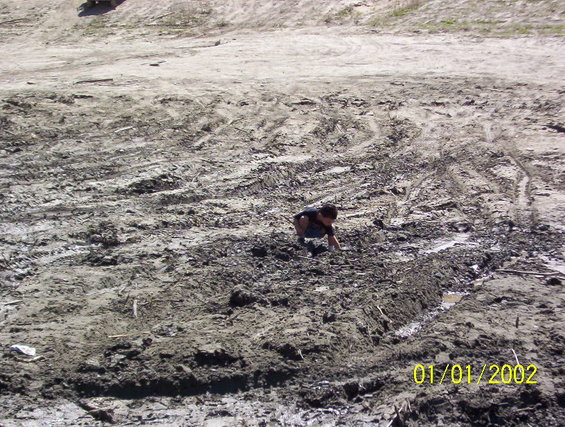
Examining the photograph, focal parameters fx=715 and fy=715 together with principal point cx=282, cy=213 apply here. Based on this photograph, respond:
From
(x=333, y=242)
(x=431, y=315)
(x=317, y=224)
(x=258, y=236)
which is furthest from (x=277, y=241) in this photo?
(x=431, y=315)

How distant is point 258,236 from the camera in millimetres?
8703

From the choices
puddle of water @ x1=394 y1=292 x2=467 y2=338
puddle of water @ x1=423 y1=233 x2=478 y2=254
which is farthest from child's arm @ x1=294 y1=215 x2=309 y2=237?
puddle of water @ x1=394 y1=292 x2=467 y2=338

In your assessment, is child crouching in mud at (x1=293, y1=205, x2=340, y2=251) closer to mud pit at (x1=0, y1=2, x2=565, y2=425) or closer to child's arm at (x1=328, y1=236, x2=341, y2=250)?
child's arm at (x1=328, y1=236, x2=341, y2=250)

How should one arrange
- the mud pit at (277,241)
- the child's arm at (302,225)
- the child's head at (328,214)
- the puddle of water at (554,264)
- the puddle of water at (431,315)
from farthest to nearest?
the child's arm at (302,225), the child's head at (328,214), the puddle of water at (554,264), the puddle of water at (431,315), the mud pit at (277,241)

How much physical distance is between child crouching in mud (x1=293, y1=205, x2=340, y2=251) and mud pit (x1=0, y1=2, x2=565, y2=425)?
0.16 metres

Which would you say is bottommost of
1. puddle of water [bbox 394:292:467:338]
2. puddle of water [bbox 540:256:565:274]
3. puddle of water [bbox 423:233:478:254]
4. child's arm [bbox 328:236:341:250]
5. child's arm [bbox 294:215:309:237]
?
puddle of water [bbox 540:256:565:274]

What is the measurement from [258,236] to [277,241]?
0.30 metres

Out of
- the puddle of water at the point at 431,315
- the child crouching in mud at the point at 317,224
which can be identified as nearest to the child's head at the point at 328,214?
the child crouching in mud at the point at 317,224

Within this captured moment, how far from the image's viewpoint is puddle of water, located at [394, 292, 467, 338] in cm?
680

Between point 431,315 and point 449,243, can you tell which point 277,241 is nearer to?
point 449,243

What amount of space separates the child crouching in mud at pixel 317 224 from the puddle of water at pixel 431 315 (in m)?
A: 1.48

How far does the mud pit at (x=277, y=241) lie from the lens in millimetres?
6043

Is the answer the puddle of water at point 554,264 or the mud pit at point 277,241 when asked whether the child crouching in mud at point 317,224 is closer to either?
the mud pit at point 277,241

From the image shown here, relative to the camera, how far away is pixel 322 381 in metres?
6.10
